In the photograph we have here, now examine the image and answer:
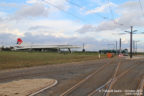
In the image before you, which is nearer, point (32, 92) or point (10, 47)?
point (32, 92)

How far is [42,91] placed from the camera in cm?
1080

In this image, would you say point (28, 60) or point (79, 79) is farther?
point (28, 60)

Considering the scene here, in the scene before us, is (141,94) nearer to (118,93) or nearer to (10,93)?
(118,93)

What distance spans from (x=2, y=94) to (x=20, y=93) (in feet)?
2.69

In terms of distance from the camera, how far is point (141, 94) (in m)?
10.1

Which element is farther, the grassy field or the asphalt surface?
the grassy field

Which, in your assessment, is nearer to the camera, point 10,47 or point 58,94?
point 58,94

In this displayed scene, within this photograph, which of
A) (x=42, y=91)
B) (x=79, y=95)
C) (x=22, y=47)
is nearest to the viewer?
(x=79, y=95)

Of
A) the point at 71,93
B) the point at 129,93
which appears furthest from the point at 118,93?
the point at 71,93

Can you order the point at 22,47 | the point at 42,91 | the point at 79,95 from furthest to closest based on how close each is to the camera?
the point at 22,47 < the point at 42,91 < the point at 79,95

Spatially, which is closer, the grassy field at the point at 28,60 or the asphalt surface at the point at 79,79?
the asphalt surface at the point at 79,79

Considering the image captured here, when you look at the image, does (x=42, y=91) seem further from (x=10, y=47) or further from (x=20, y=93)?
(x=10, y=47)

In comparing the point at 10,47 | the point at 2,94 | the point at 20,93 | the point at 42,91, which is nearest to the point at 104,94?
the point at 42,91

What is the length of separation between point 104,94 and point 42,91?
3.12 meters
